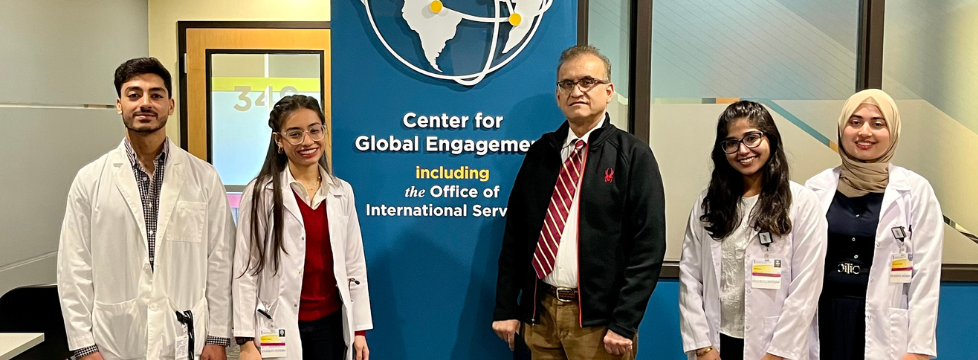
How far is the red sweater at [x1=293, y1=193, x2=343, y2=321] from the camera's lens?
2.05 metres

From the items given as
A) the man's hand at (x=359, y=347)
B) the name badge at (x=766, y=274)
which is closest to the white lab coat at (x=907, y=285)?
the name badge at (x=766, y=274)

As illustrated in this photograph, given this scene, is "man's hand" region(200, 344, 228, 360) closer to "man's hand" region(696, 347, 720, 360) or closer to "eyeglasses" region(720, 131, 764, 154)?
"man's hand" region(696, 347, 720, 360)

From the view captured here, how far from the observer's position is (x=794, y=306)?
194 centimetres

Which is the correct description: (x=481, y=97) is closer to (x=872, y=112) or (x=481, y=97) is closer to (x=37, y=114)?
(x=872, y=112)

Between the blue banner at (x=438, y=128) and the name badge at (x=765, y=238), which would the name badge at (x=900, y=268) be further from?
the blue banner at (x=438, y=128)

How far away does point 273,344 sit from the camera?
196 cm

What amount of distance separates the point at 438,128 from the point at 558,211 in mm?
734

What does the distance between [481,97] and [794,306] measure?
137 cm

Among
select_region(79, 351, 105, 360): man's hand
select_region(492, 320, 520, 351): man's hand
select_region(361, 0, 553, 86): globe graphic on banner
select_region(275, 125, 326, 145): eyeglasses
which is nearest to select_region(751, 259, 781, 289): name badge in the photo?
select_region(492, 320, 520, 351): man's hand

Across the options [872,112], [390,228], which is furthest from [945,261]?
[390,228]

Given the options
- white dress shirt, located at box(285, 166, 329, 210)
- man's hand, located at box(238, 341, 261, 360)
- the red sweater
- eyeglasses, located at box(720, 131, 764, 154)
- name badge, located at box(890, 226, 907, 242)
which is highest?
eyeglasses, located at box(720, 131, 764, 154)

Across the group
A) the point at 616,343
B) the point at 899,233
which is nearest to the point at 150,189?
the point at 616,343

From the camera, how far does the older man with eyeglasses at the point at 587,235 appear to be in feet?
6.43

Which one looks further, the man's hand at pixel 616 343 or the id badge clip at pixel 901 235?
the id badge clip at pixel 901 235
